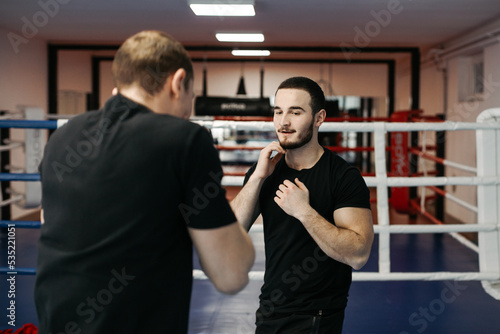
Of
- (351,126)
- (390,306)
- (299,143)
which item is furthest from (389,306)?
(299,143)

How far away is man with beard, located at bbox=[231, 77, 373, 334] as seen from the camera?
1500 millimetres

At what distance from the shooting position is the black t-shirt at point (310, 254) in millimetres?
1571

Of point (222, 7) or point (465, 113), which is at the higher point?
point (222, 7)

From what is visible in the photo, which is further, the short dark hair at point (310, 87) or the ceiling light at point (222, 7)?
the ceiling light at point (222, 7)

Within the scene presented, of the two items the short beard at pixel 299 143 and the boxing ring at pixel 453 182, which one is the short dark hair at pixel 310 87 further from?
the boxing ring at pixel 453 182

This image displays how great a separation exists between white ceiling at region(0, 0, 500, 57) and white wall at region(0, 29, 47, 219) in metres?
0.26

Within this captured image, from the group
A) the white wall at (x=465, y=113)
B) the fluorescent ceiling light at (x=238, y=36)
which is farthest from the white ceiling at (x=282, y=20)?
the white wall at (x=465, y=113)

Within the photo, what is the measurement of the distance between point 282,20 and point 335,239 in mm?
5305

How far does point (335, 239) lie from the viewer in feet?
4.80

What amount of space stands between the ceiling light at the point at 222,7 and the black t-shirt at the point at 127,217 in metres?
→ 4.36

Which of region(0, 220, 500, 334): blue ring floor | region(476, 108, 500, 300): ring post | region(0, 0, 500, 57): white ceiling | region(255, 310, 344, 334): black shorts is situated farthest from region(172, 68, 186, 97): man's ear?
region(0, 0, 500, 57): white ceiling

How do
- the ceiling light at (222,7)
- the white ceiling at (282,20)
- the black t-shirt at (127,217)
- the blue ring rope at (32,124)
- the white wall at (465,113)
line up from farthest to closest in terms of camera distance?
the white wall at (465,113) → the white ceiling at (282,20) → the ceiling light at (222,7) → the blue ring rope at (32,124) → the black t-shirt at (127,217)

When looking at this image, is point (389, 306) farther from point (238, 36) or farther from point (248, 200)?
point (238, 36)

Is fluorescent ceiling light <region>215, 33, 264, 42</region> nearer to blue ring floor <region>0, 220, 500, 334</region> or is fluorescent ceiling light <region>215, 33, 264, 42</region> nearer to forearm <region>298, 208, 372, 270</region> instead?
blue ring floor <region>0, 220, 500, 334</region>
